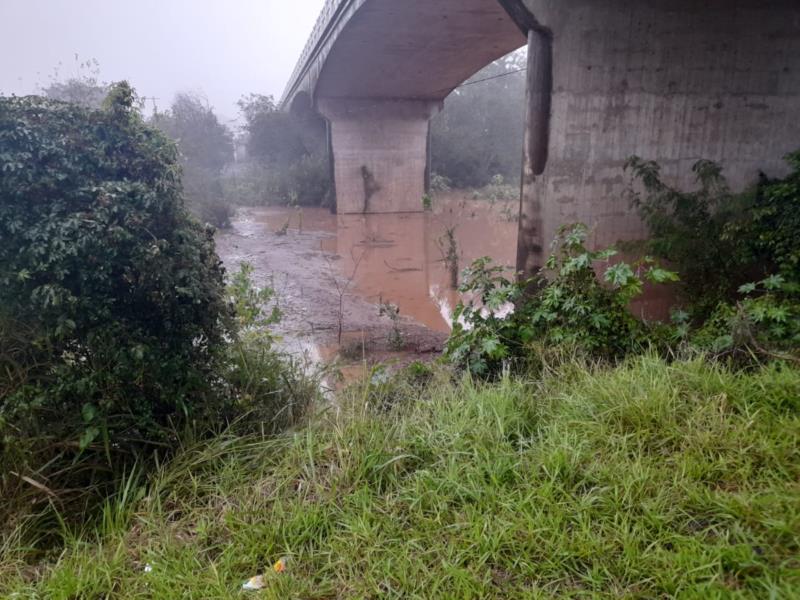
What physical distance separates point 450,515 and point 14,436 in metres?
2.01

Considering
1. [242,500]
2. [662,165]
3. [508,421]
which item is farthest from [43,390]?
[662,165]

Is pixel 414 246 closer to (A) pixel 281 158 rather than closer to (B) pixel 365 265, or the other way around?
(B) pixel 365 265

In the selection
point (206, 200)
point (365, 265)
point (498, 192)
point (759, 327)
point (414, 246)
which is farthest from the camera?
Answer: point (498, 192)

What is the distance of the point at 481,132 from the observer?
1024 inches

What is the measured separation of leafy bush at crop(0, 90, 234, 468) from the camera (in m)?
2.54

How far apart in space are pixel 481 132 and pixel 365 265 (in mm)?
16385

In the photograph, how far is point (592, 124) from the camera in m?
5.81

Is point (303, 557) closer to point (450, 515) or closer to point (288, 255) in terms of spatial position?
point (450, 515)

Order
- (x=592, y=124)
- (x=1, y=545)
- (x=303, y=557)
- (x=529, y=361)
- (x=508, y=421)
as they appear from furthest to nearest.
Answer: (x=592, y=124)
(x=529, y=361)
(x=508, y=421)
(x=1, y=545)
(x=303, y=557)

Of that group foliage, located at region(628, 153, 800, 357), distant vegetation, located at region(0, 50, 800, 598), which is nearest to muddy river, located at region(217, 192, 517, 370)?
distant vegetation, located at region(0, 50, 800, 598)

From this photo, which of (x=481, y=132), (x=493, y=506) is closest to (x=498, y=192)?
(x=481, y=132)

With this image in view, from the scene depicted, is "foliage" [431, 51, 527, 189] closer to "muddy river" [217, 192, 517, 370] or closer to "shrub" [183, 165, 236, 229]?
"muddy river" [217, 192, 517, 370]

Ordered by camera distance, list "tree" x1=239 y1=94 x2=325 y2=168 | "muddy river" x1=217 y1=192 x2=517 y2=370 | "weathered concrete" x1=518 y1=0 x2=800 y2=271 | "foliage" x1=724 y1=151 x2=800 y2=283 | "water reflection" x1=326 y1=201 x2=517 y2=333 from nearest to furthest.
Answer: "foliage" x1=724 y1=151 x2=800 y2=283, "weathered concrete" x1=518 y1=0 x2=800 y2=271, "muddy river" x1=217 y1=192 x2=517 y2=370, "water reflection" x1=326 y1=201 x2=517 y2=333, "tree" x1=239 y1=94 x2=325 y2=168

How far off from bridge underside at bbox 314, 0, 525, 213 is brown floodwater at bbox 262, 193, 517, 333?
1.32 m
